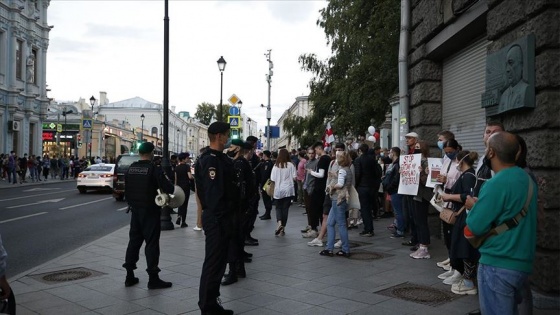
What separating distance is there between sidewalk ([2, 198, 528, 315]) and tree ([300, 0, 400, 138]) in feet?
46.0

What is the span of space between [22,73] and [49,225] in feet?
112

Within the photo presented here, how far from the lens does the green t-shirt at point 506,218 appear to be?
3357 mm

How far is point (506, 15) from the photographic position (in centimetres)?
678

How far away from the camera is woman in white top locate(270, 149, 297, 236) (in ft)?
38.0

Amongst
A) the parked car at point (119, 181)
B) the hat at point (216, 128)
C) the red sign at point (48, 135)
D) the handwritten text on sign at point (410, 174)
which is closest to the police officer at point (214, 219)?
the hat at point (216, 128)

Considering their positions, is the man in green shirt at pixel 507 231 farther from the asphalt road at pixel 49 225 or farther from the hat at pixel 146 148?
the asphalt road at pixel 49 225

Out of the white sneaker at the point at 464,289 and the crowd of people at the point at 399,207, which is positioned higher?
the crowd of people at the point at 399,207

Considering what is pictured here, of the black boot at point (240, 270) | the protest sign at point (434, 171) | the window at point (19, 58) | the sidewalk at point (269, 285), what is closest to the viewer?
the sidewalk at point (269, 285)

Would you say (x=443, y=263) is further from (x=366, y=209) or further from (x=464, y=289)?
(x=366, y=209)

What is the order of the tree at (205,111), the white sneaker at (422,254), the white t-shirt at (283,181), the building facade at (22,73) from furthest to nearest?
1. the tree at (205,111)
2. the building facade at (22,73)
3. the white t-shirt at (283,181)
4. the white sneaker at (422,254)

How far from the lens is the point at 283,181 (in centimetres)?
1171

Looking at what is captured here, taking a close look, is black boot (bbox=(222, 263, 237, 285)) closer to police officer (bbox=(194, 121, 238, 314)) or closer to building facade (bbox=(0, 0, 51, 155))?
police officer (bbox=(194, 121, 238, 314))

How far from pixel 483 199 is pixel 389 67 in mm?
22437

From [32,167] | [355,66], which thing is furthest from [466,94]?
[32,167]
